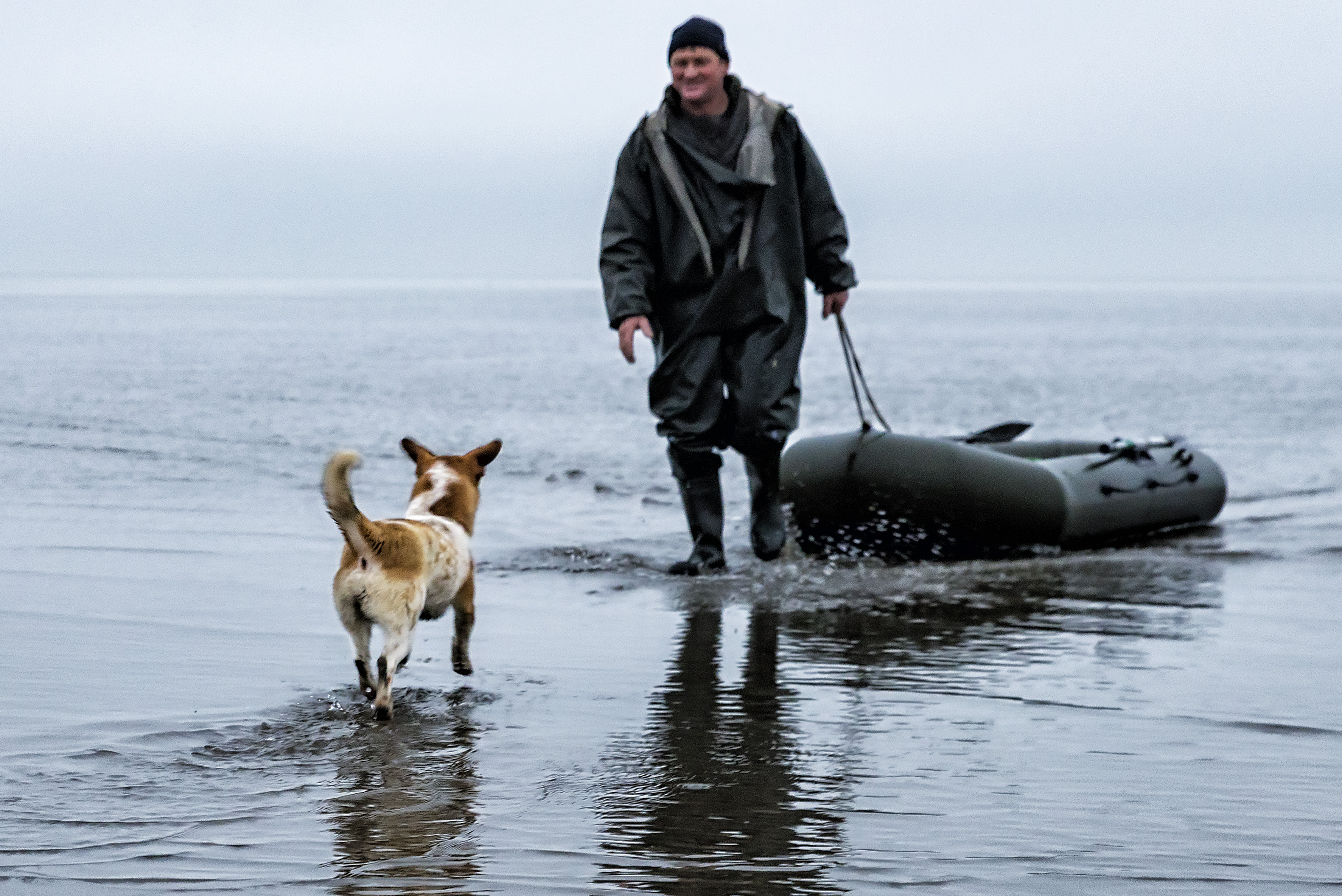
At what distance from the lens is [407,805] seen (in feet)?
11.4

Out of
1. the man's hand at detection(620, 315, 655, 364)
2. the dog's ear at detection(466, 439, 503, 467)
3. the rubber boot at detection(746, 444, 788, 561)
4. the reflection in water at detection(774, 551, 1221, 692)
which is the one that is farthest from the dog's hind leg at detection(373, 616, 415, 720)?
the rubber boot at detection(746, 444, 788, 561)

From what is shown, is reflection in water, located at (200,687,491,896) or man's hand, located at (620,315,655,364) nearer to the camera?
reflection in water, located at (200,687,491,896)

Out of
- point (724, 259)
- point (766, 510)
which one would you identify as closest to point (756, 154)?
point (724, 259)

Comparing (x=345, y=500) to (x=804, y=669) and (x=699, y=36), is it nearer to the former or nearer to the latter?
(x=804, y=669)

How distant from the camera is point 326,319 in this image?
65.3 m

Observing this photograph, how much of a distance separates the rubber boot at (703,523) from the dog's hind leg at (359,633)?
8.54 feet

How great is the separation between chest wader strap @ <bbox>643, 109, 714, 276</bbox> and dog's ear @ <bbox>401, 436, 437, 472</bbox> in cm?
171

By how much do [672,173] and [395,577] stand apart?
8.90 ft

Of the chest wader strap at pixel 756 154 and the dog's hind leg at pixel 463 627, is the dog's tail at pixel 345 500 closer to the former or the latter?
the dog's hind leg at pixel 463 627

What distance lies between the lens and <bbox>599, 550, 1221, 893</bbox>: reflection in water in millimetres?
3217

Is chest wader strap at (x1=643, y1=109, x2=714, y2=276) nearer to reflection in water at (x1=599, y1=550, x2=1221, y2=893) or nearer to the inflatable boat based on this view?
reflection in water at (x1=599, y1=550, x2=1221, y2=893)

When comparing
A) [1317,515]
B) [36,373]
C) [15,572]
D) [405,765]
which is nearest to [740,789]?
[405,765]

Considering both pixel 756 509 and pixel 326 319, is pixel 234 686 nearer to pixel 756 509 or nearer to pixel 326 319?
pixel 756 509

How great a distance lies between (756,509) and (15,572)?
10.1 feet
